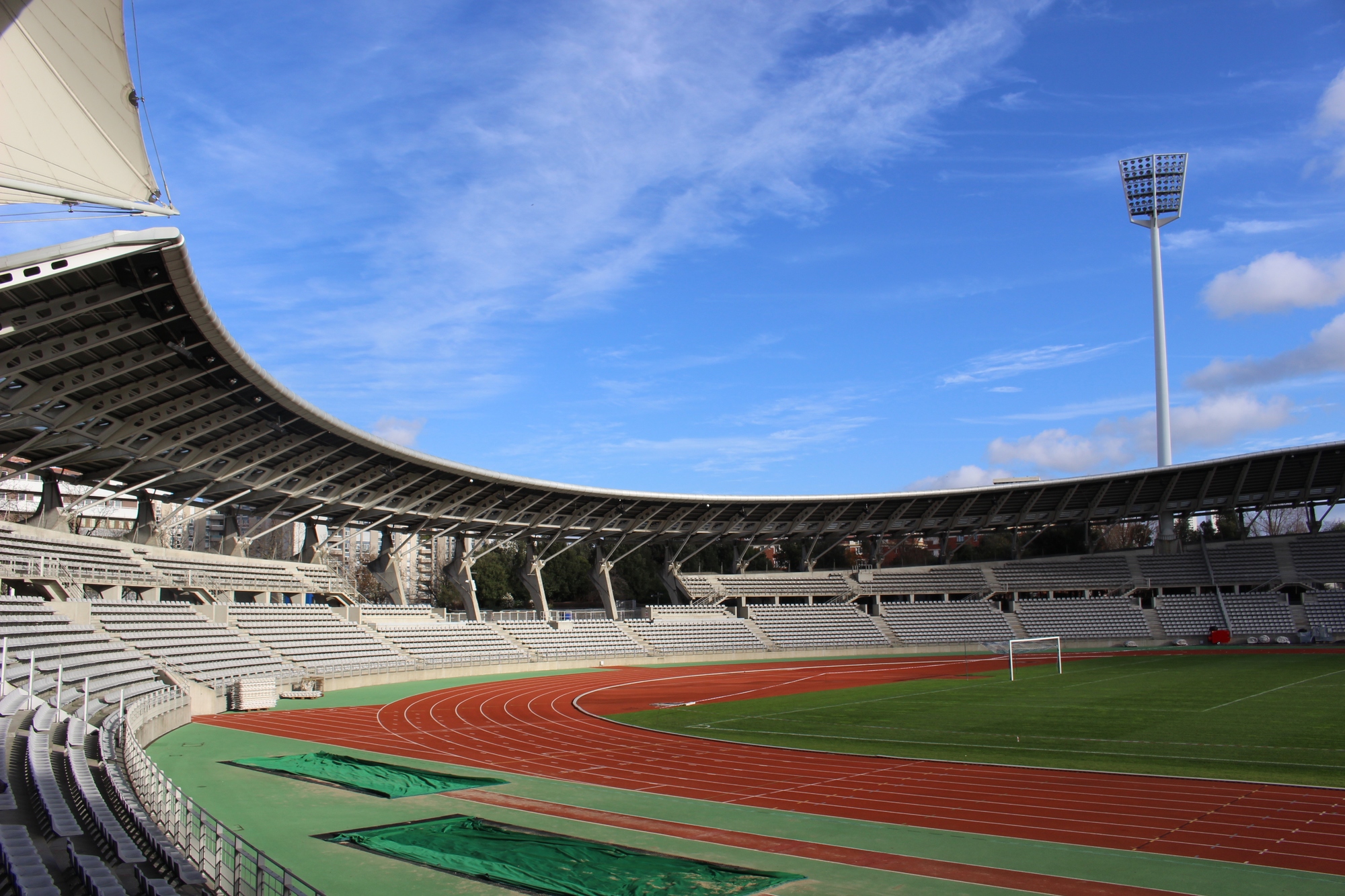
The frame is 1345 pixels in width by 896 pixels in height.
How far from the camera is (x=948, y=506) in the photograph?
66.0 metres

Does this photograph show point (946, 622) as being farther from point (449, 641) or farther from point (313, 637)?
point (313, 637)

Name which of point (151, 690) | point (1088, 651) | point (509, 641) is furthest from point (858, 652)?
point (151, 690)

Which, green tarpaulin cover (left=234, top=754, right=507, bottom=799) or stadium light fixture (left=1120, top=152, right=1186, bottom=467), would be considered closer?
green tarpaulin cover (left=234, top=754, right=507, bottom=799)

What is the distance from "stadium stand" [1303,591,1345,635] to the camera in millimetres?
52719

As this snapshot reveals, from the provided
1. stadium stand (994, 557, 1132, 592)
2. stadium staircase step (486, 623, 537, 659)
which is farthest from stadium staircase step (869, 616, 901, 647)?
stadium staircase step (486, 623, 537, 659)

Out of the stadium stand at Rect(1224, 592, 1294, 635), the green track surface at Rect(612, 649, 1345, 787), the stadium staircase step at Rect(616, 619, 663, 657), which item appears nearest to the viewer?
the green track surface at Rect(612, 649, 1345, 787)

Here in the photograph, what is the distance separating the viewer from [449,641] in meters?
47.8

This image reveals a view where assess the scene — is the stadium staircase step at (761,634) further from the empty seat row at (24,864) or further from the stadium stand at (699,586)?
Answer: the empty seat row at (24,864)

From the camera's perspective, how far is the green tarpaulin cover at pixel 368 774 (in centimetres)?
1636

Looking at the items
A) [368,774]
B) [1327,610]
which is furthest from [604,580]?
[1327,610]

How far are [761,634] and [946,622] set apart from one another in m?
13.1

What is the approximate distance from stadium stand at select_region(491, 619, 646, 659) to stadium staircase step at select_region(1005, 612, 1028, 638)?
25.1 m

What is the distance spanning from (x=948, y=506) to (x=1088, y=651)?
1503 centimetres

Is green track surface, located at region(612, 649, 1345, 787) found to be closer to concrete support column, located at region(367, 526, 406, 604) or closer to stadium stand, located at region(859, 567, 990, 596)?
stadium stand, located at region(859, 567, 990, 596)
